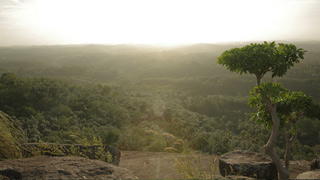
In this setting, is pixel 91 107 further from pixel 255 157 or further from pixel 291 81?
pixel 291 81

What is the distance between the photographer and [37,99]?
15680 mm

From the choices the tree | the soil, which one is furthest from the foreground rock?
the tree

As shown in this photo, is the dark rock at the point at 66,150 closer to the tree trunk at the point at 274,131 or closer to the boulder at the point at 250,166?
the boulder at the point at 250,166

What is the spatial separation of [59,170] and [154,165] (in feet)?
10.2

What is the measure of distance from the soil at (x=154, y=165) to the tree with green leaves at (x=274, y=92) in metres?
1.47

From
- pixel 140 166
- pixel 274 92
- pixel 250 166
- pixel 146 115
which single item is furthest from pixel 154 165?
pixel 146 115

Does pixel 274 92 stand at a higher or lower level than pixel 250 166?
higher

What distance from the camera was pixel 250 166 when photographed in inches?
187

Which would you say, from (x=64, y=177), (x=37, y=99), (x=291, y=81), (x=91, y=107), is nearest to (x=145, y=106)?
(x=91, y=107)

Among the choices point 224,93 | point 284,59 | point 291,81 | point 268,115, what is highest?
point 284,59

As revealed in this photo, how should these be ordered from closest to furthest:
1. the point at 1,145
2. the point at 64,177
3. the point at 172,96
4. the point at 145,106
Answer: the point at 64,177 < the point at 1,145 < the point at 145,106 < the point at 172,96

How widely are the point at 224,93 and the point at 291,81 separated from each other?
1105 centimetres

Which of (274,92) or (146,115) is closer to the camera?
(274,92)

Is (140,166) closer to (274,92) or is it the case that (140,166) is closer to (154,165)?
(154,165)
